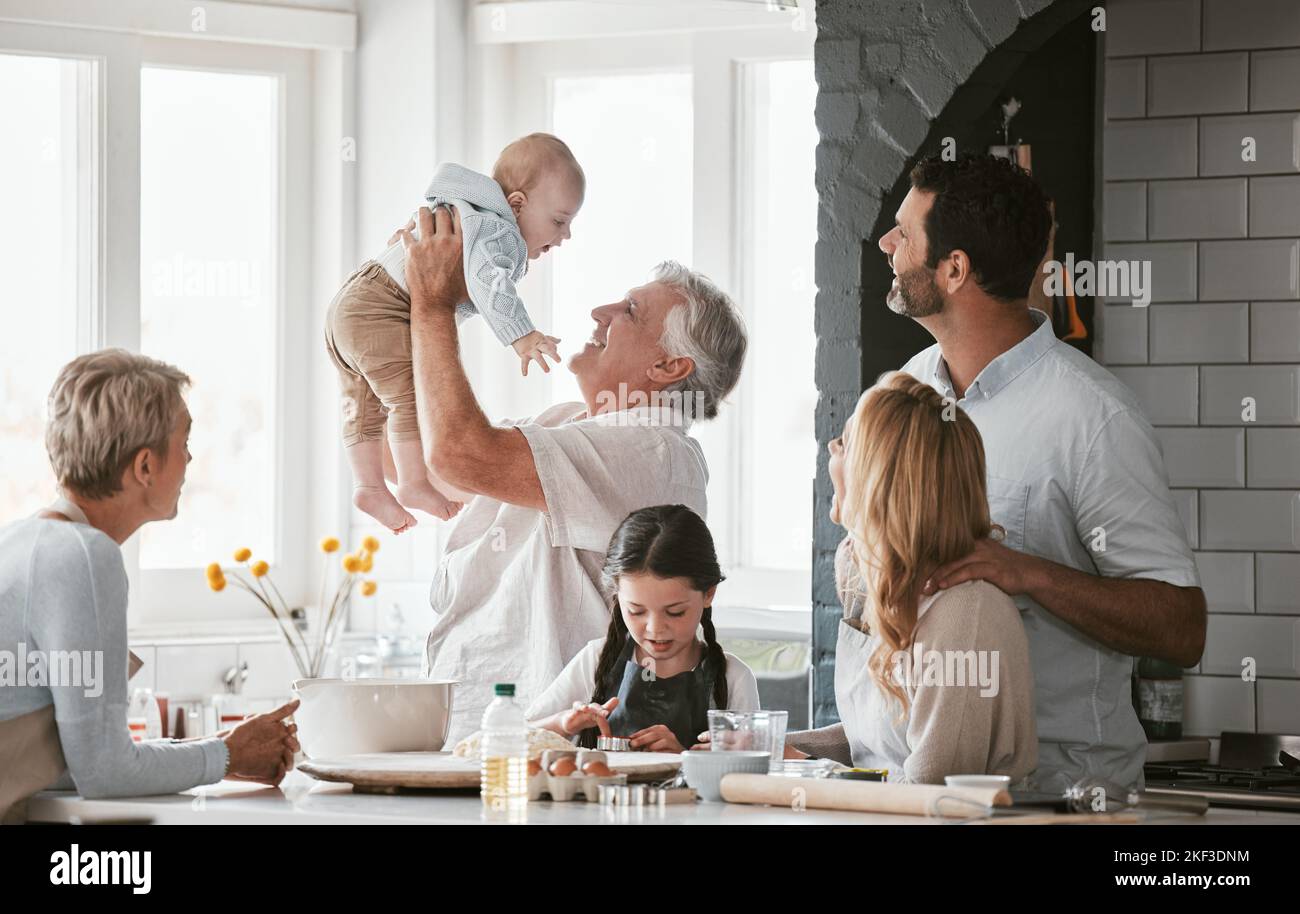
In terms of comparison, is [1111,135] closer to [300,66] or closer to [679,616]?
[679,616]

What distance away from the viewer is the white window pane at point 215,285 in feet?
14.1

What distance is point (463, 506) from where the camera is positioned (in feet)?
8.87

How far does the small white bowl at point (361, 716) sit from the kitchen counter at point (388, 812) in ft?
0.38

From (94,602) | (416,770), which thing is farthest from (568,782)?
(94,602)

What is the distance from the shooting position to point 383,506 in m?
2.75

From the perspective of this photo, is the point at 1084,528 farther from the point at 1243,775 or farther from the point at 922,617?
the point at 1243,775

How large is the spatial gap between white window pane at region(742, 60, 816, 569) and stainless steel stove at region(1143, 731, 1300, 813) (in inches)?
55.3

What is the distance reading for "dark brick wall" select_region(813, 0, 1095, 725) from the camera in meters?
2.82

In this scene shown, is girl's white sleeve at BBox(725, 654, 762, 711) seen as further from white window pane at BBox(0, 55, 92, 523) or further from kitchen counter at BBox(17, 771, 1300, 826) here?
white window pane at BBox(0, 55, 92, 523)

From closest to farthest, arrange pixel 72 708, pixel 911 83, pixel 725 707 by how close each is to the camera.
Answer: pixel 72 708, pixel 725 707, pixel 911 83

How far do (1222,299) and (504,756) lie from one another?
6.88 ft

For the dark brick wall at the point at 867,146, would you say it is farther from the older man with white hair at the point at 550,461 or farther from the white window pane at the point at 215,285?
the white window pane at the point at 215,285

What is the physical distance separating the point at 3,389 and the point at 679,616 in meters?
2.58
